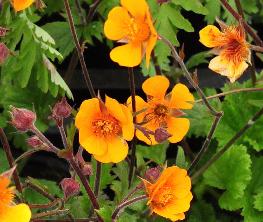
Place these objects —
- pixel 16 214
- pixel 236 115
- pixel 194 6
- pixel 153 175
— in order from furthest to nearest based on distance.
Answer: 1. pixel 236 115
2. pixel 194 6
3. pixel 153 175
4. pixel 16 214

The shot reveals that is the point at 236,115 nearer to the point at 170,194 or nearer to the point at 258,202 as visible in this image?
the point at 258,202

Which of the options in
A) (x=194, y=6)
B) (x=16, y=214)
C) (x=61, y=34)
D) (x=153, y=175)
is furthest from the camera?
(x=61, y=34)

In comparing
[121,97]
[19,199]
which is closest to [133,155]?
[19,199]

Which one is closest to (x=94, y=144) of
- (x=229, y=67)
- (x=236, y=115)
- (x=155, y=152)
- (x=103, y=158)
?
(x=103, y=158)

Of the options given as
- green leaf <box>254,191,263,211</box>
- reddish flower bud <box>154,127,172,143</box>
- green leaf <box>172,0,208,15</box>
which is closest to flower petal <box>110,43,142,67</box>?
reddish flower bud <box>154,127,172,143</box>

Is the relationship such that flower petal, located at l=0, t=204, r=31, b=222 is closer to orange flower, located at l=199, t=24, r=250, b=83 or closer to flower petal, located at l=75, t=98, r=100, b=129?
flower petal, located at l=75, t=98, r=100, b=129

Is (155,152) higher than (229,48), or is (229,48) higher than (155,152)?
(229,48)

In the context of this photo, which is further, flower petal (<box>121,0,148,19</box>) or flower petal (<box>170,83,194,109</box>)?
flower petal (<box>170,83,194,109</box>)

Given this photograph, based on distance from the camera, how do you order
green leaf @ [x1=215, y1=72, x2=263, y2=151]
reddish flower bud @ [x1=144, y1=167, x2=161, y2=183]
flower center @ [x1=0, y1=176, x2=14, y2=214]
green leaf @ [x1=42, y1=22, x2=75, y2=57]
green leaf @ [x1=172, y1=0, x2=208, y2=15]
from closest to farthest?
flower center @ [x1=0, y1=176, x2=14, y2=214] → reddish flower bud @ [x1=144, y1=167, x2=161, y2=183] → green leaf @ [x1=172, y1=0, x2=208, y2=15] → green leaf @ [x1=215, y1=72, x2=263, y2=151] → green leaf @ [x1=42, y1=22, x2=75, y2=57]
